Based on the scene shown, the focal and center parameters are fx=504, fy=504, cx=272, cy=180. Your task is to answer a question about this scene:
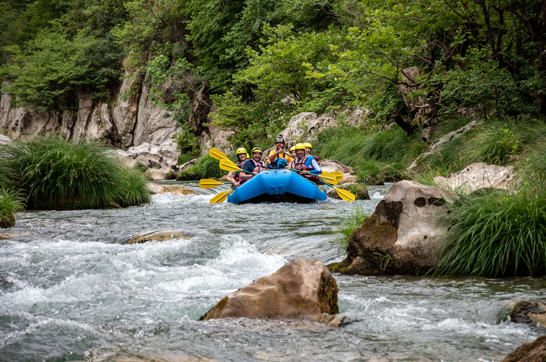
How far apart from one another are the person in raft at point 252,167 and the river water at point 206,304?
4.56 meters

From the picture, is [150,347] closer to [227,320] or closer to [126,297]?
[227,320]

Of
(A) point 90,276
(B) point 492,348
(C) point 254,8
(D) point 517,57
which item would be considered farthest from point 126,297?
(C) point 254,8

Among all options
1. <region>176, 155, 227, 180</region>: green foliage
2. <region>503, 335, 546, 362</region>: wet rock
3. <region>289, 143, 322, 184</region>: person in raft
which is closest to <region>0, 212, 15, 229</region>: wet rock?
<region>289, 143, 322, 184</region>: person in raft

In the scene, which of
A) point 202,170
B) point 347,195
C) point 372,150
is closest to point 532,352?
point 347,195

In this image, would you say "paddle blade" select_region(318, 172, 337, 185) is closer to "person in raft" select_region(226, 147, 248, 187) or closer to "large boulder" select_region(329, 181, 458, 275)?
"person in raft" select_region(226, 147, 248, 187)

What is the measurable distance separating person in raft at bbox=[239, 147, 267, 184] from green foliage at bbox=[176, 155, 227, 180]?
7.88 metres

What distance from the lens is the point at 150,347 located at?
2523 millimetres

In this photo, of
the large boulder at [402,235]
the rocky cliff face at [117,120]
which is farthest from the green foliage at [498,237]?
the rocky cliff face at [117,120]

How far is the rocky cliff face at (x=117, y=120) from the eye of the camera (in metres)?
28.2

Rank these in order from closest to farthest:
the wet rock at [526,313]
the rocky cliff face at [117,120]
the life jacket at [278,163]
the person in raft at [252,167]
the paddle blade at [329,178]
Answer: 1. the wet rock at [526,313]
2. the paddle blade at [329,178]
3. the life jacket at [278,163]
4. the person in raft at [252,167]
5. the rocky cliff face at [117,120]

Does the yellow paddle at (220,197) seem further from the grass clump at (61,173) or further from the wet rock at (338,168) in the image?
the wet rock at (338,168)

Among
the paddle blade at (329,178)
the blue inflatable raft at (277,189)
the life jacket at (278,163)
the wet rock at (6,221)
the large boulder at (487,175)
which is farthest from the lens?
the life jacket at (278,163)

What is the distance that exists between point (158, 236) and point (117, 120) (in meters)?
28.0

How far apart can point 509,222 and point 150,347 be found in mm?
2920
